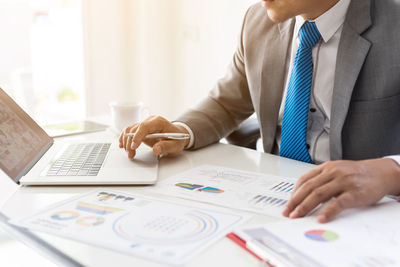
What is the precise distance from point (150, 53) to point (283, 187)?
8.44 ft

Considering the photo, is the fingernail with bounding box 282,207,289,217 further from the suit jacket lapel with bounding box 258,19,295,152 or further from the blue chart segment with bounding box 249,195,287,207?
the suit jacket lapel with bounding box 258,19,295,152

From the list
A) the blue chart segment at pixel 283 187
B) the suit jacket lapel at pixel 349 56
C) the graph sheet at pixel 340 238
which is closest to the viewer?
the graph sheet at pixel 340 238

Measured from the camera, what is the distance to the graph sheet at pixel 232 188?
2.60 feet

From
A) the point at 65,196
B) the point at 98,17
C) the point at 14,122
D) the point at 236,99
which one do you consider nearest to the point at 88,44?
the point at 98,17

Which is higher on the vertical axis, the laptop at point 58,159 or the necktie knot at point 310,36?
the necktie knot at point 310,36

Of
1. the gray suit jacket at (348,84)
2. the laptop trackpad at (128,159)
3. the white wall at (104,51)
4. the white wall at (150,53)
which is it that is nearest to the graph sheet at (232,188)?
the laptop trackpad at (128,159)

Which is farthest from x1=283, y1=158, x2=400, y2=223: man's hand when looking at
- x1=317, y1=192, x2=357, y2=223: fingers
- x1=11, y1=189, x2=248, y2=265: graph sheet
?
x1=11, y1=189, x2=248, y2=265: graph sheet

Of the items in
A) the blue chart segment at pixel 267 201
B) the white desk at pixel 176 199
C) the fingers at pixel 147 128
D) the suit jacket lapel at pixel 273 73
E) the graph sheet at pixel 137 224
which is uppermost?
the suit jacket lapel at pixel 273 73

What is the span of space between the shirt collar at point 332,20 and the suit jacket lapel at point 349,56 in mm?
34

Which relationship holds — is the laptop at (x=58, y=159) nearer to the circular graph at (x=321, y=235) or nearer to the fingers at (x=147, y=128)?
the fingers at (x=147, y=128)

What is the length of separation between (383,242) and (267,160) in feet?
1.57

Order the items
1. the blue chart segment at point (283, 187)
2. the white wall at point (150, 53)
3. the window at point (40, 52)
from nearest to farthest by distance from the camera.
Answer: the blue chart segment at point (283, 187), the white wall at point (150, 53), the window at point (40, 52)

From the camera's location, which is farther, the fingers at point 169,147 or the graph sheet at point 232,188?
the fingers at point 169,147

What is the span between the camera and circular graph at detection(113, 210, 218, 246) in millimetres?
650
